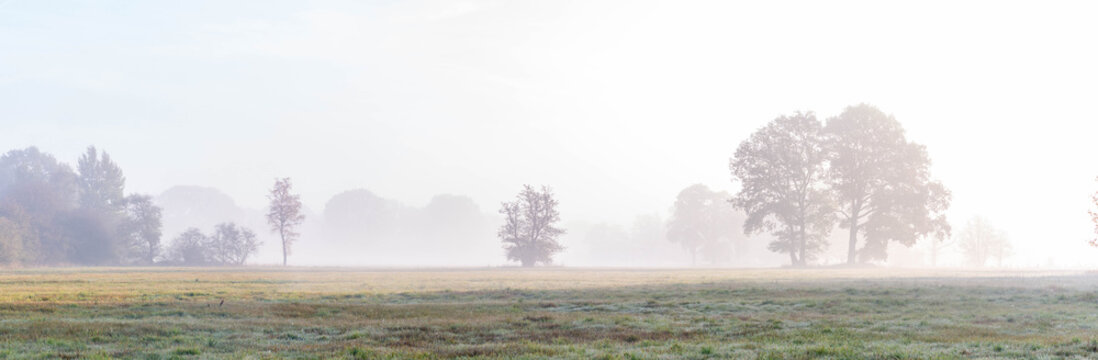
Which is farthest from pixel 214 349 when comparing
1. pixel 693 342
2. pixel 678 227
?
pixel 678 227

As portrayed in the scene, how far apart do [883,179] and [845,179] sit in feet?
12.0

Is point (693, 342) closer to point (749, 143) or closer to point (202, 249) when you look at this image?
point (749, 143)

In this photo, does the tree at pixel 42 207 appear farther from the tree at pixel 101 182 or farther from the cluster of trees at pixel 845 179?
the cluster of trees at pixel 845 179

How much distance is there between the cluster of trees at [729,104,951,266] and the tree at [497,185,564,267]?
2603 centimetres

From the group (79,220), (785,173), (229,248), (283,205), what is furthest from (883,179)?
(79,220)

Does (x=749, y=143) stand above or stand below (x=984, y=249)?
Answer: above

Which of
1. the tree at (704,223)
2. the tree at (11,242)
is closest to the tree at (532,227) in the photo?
the tree at (704,223)

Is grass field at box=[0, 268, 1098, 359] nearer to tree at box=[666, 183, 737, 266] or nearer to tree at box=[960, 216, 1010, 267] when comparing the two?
tree at box=[666, 183, 737, 266]

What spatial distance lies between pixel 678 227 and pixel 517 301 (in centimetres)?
10260

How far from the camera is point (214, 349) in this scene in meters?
15.9

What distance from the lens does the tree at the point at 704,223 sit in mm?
126562

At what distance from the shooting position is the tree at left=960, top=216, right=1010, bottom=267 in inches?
4665

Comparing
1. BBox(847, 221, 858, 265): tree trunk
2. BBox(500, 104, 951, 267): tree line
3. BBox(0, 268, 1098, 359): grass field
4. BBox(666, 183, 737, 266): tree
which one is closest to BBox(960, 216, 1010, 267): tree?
BBox(666, 183, 737, 266): tree

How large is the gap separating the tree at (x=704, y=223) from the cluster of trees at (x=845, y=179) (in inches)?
1750
